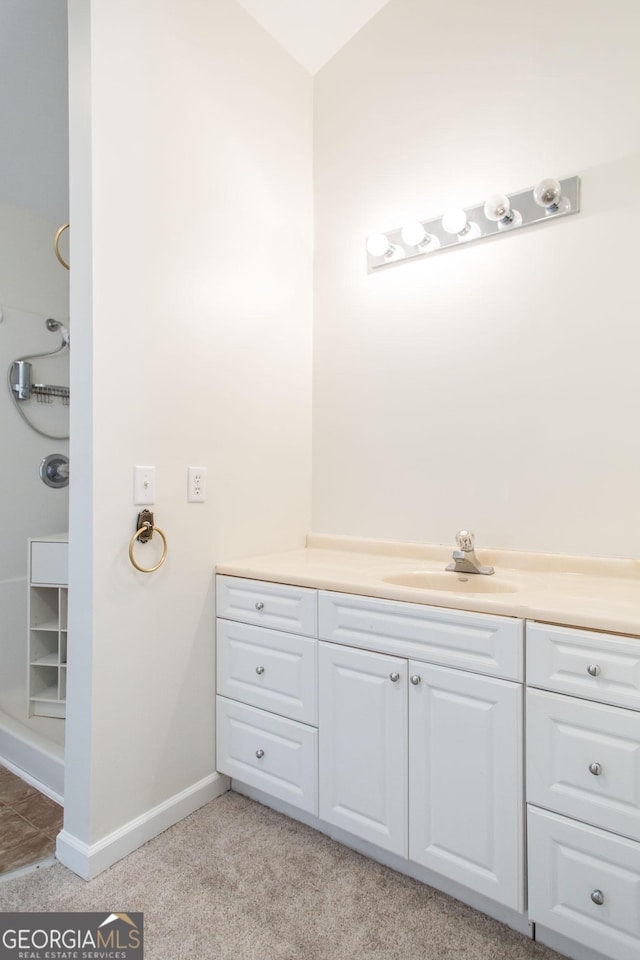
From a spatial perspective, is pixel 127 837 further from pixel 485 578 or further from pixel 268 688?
pixel 485 578

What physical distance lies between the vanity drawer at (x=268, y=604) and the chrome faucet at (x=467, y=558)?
47 cm

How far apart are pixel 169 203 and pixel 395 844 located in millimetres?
1927

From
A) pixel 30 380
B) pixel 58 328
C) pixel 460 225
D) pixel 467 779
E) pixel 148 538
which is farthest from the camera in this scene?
pixel 58 328

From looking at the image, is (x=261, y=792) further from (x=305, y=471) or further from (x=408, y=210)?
(x=408, y=210)

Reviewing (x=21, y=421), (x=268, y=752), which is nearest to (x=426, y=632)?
(x=268, y=752)

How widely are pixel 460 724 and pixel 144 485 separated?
1057 millimetres

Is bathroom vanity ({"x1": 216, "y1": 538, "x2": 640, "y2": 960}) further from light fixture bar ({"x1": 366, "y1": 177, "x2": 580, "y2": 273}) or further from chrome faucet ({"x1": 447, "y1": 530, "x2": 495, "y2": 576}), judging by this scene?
light fixture bar ({"x1": 366, "y1": 177, "x2": 580, "y2": 273})

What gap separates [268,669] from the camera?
63.4 inches

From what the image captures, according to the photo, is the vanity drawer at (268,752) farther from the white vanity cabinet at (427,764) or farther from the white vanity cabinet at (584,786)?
the white vanity cabinet at (584,786)

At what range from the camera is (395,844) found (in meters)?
1.34

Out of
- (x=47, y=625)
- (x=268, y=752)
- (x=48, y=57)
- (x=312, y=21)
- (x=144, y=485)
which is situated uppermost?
(x=312, y=21)

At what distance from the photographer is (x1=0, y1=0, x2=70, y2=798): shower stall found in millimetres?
1984

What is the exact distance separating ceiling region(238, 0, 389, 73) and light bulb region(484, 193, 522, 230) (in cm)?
103

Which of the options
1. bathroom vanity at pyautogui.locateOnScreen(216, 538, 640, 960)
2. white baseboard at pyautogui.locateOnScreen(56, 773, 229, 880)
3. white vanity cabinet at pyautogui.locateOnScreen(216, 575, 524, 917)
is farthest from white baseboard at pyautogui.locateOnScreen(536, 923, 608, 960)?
white baseboard at pyautogui.locateOnScreen(56, 773, 229, 880)
